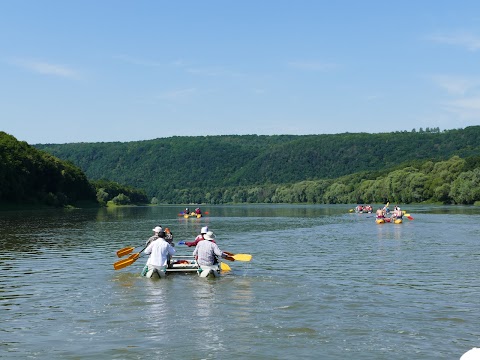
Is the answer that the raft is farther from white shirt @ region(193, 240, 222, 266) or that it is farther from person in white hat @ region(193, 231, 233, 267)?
white shirt @ region(193, 240, 222, 266)

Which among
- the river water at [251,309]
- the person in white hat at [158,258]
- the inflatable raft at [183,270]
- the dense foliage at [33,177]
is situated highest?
the dense foliage at [33,177]

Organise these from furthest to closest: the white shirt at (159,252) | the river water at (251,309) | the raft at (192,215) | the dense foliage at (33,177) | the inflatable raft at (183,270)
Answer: the dense foliage at (33,177) → the raft at (192,215) → the inflatable raft at (183,270) → the white shirt at (159,252) → the river water at (251,309)

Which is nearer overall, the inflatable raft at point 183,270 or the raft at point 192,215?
the inflatable raft at point 183,270

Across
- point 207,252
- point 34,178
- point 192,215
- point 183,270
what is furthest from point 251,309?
point 34,178

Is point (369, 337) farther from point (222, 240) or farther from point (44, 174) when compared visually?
point (44, 174)

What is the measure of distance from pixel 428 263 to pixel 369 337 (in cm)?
1812

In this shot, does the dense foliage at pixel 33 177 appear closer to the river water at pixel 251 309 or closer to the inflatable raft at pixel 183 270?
the river water at pixel 251 309

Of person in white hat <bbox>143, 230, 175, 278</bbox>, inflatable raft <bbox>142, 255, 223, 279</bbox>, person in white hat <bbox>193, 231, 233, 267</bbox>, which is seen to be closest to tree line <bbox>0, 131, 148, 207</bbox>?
inflatable raft <bbox>142, 255, 223, 279</bbox>

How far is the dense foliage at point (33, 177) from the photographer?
12394cm

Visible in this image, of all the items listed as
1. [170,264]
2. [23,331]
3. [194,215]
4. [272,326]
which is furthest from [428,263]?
[194,215]

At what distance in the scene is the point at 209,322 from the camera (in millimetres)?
17922

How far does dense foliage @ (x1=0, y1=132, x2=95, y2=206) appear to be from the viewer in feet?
407

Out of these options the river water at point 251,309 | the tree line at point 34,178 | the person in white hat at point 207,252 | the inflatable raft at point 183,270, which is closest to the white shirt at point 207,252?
the person in white hat at point 207,252

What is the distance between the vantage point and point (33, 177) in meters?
140
